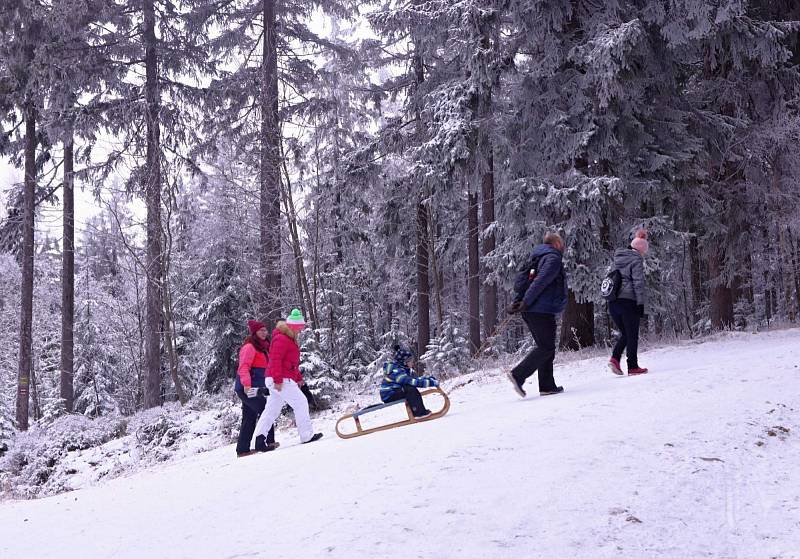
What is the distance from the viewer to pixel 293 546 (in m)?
3.59

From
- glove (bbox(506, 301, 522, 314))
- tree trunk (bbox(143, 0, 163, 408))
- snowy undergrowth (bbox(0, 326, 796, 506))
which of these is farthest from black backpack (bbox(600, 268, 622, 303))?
tree trunk (bbox(143, 0, 163, 408))

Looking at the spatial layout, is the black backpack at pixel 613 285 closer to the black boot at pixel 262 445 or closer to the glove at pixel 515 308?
the glove at pixel 515 308

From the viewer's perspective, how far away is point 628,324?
8500mm

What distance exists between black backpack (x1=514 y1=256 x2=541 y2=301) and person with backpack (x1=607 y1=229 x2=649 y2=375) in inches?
56.9

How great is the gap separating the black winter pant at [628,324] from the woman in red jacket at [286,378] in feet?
13.8

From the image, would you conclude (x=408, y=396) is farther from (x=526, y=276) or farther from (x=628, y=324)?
(x=628, y=324)

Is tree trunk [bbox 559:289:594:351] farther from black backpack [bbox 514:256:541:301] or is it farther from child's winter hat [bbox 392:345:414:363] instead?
child's winter hat [bbox 392:345:414:363]

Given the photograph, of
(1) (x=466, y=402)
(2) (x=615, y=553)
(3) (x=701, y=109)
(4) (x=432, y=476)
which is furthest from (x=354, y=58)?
(2) (x=615, y=553)

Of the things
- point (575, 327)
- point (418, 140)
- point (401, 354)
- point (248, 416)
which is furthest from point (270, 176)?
point (401, 354)

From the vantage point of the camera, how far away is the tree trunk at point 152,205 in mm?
17094

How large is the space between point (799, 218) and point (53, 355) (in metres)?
41.1

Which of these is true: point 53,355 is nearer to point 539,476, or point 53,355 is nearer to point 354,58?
point 354,58

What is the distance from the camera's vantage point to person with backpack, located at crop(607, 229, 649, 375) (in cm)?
848

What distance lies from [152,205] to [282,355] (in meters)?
10.6
